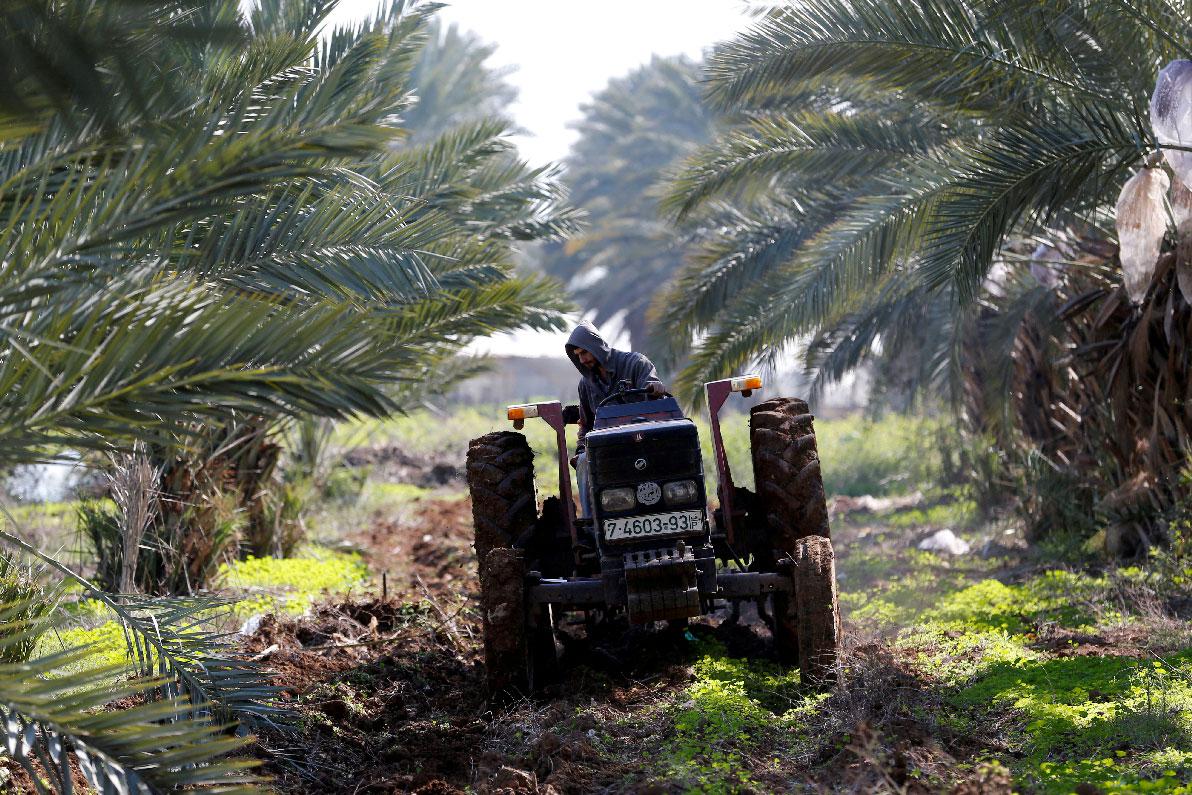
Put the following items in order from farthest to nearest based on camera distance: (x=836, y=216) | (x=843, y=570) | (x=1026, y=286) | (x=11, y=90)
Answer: (x=836, y=216), (x=1026, y=286), (x=843, y=570), (x=11, y=90)

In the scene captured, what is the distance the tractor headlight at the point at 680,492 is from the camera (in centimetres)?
651

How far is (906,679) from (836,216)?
9.61 m

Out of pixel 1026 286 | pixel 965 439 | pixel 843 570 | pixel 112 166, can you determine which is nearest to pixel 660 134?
pixel 965 439

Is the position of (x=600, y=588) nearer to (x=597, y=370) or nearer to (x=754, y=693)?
(x=754, y=693)

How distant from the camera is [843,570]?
39.5 feet

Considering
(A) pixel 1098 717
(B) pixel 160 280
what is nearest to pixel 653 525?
(A) pixel 1098 717

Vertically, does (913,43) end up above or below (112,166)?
above

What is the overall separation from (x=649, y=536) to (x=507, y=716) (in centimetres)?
118

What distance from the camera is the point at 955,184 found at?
29.4 feet

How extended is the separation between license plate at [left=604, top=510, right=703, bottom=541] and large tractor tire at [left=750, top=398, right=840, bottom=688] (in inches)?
19.6

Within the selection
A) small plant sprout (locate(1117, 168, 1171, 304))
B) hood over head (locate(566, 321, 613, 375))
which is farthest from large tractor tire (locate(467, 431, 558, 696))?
small plant sprout (locate(1117, 168, 1171, 304))

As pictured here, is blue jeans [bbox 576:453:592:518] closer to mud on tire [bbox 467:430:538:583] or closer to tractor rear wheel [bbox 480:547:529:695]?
mud on tire [bbox 467:430:538:583]

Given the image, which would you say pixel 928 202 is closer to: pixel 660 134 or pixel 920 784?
pixel 920 784

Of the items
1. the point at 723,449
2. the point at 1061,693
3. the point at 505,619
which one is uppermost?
the point at 723,449
